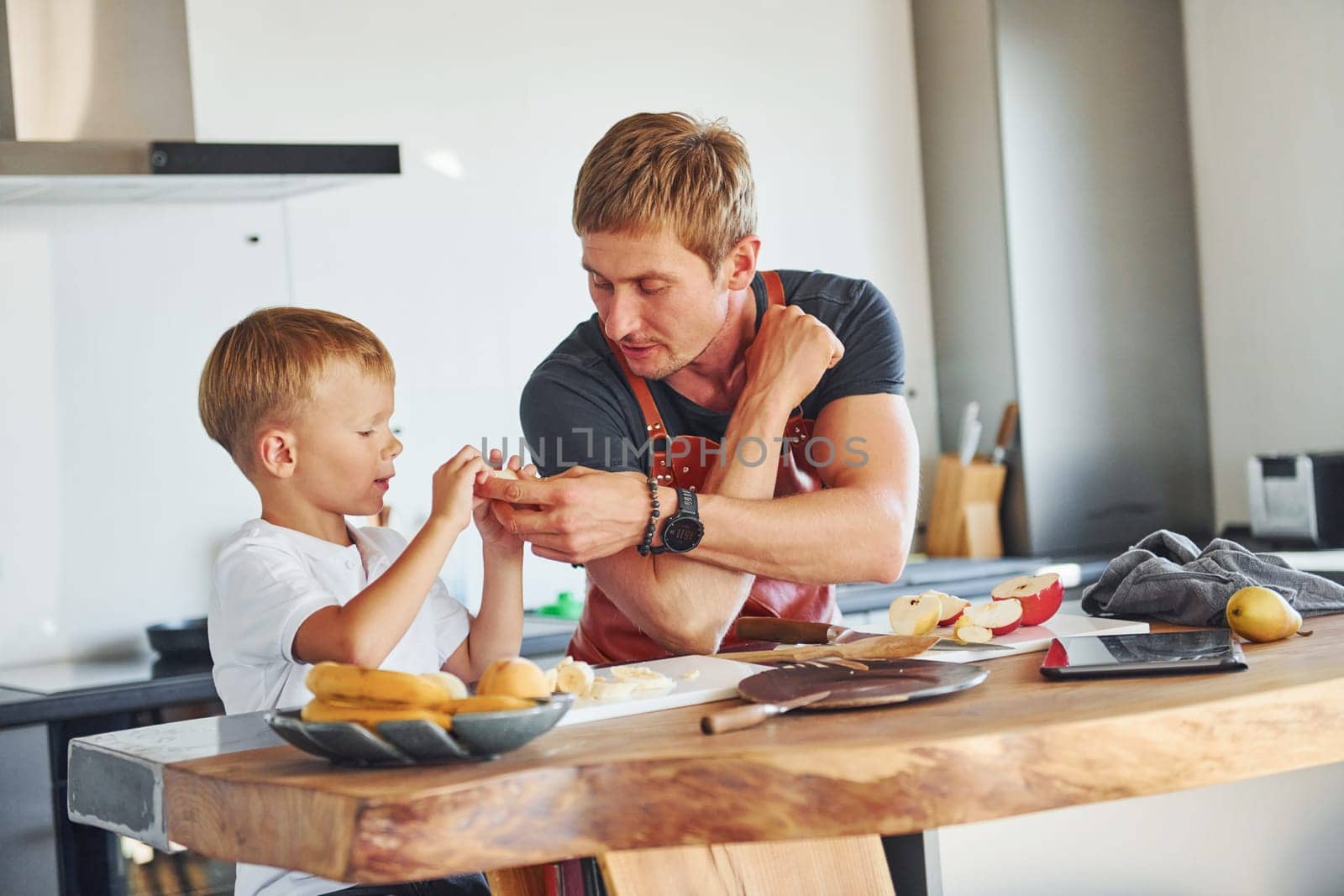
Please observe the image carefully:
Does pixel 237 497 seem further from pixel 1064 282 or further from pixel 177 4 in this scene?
pixel 1064 282

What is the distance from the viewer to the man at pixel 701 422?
5.23 feet

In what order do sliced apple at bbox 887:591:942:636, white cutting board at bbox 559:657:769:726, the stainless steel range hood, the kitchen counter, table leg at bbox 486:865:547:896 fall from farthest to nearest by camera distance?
the stainless steel range hood → the kitchen counter → sliced apple at bbox 887:591:942:636 → table leg at bbox 486:865:547:896 → white cutting board at bbox 559:657:769:726

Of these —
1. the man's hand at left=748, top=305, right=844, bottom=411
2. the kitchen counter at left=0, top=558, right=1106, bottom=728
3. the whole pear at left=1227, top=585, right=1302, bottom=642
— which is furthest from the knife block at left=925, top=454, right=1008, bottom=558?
the whole pear at left=1227, top=585, right=1302, bottom=642

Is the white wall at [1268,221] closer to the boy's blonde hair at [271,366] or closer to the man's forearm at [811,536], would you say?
the man's forearm at [811,536]

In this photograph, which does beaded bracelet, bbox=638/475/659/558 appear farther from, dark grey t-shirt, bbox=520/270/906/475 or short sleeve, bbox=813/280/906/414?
short sleeve, bbox=813/280/906/414

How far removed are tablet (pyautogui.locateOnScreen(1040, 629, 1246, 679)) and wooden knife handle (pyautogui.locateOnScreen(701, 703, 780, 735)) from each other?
0.29 m

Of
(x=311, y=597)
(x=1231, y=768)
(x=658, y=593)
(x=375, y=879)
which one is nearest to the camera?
(x=375, y=879)

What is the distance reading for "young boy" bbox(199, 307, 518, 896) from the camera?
1423 millimetres

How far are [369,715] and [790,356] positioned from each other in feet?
3.00

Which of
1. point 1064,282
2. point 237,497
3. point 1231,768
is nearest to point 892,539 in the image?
Answer: point 1231,768

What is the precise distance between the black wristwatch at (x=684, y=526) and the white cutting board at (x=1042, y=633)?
29cm

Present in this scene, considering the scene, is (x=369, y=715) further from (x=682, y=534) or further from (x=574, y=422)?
(x=574, y=422)

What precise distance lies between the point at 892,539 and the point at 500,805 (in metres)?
0.87

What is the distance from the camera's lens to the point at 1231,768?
3.47 feet
